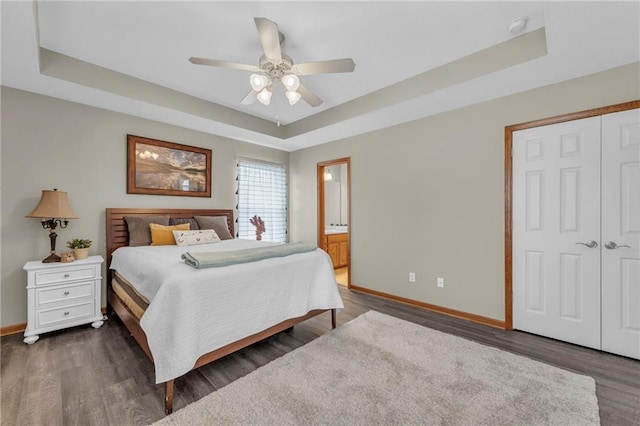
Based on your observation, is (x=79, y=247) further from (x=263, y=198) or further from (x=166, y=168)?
(x=263, y=198)

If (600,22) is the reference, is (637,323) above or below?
below

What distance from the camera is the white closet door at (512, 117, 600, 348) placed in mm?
2443

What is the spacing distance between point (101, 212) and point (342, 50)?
3345 mm

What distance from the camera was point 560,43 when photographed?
6.64 feet

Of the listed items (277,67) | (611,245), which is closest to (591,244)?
(611,245)

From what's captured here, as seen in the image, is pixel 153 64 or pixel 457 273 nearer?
pixel 153 64

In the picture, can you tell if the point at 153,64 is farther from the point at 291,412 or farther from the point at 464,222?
the point at 464,222

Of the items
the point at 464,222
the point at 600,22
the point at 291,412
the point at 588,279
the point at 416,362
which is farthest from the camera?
the point at 464,222

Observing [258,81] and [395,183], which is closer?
[258,81]

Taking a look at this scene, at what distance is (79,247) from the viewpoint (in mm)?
2959

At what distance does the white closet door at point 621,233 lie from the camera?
2260mm

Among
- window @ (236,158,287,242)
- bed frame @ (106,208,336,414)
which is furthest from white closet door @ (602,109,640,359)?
window @ (236,158,287,242)

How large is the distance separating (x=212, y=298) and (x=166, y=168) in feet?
9.00

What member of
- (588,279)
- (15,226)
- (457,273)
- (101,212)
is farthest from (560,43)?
(15,226)
